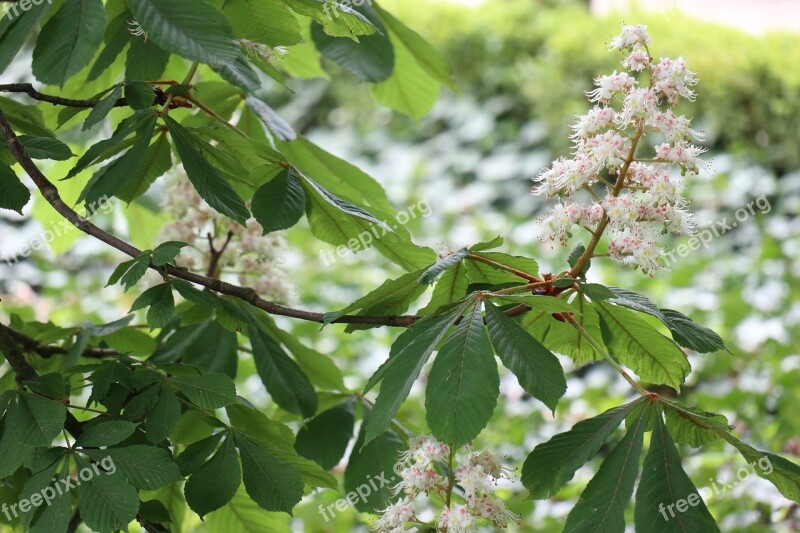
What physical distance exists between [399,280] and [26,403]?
35 cm

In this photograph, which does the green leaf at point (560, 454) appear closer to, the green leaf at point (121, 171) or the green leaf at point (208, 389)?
the green leaf at point (208, 389)

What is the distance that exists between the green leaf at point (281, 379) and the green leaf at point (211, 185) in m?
0.27

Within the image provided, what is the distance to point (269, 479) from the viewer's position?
84cm

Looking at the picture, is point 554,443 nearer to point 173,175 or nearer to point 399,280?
point 399,280

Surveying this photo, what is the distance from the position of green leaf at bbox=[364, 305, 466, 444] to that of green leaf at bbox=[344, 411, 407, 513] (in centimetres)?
32

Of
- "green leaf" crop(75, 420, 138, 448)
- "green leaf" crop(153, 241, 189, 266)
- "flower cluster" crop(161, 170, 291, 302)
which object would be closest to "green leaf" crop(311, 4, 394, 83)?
"flower cluster" crop(161, 170, 291, 302)

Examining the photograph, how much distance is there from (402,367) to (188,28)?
31cm

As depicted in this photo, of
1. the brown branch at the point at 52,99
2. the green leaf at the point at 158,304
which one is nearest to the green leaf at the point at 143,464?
the green leaf at the point at 158,304

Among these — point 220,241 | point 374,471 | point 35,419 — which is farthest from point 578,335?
point 220,241

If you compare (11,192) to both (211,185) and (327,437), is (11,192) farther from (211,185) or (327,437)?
(327,437)

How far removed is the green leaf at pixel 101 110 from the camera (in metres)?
0.80

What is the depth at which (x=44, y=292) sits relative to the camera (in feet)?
12.2

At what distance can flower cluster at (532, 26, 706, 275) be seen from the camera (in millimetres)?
793

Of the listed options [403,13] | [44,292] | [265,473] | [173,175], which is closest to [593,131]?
[265,473]
